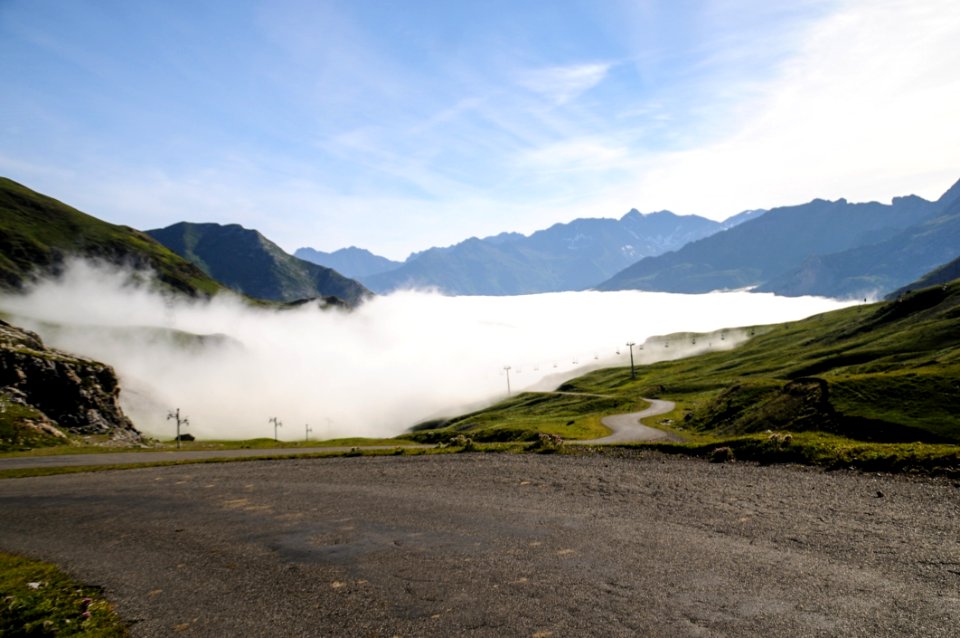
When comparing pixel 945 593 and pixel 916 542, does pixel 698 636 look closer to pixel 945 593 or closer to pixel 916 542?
pixel 945 593

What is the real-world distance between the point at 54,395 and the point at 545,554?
123 m

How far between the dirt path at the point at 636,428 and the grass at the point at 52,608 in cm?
3908

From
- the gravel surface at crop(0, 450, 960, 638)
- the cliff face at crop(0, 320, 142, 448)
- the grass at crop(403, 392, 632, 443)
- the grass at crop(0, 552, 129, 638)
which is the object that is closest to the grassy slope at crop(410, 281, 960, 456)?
the grass at crop(403, 392, 632, 443)

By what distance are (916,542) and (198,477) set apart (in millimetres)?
41448

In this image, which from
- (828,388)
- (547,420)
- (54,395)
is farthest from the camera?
(547,420)

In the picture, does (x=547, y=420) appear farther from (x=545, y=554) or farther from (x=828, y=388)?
(x=545, y=554)

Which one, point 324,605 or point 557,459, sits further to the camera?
point 557,459

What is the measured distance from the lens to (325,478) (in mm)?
34375

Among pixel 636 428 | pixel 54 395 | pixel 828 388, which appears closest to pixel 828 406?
pixel 828 388

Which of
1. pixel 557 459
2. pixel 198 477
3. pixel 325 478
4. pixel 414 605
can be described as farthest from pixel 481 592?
pixel 198 477

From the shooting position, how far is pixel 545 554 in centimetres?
1748

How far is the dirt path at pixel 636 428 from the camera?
6806cm

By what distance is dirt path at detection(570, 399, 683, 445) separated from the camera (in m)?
68.1

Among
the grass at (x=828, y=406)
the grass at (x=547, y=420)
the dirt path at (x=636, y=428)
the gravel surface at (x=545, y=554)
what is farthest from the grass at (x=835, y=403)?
the dirt path at (x=636, y=428)
